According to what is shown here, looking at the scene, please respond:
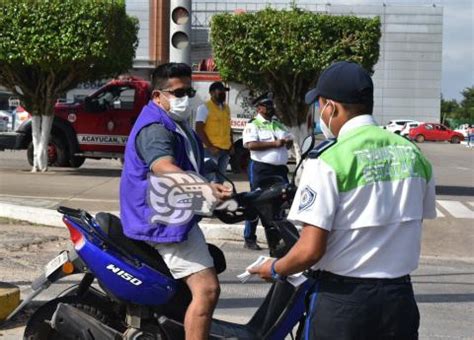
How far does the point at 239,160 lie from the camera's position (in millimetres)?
18969

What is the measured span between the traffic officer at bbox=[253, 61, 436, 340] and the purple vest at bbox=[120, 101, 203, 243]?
0.99m

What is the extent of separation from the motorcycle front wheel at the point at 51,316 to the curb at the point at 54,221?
5667 millimetres

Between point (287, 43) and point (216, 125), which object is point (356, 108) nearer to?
point (216, 125)

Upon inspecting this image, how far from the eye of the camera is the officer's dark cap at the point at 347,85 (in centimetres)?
303

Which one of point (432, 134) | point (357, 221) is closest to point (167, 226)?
point (357, 221)

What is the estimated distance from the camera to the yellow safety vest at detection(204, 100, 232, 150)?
10.5m

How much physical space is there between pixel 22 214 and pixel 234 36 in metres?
6.61

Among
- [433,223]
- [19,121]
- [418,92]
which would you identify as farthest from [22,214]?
[418,92]

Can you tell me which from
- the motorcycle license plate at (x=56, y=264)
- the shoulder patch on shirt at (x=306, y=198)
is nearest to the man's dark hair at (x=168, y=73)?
the motorcycle license plate at (x=56, y=264)

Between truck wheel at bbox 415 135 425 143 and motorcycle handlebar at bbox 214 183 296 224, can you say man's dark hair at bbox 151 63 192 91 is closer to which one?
motorcycle handlebar at bbox 214 183 296 224

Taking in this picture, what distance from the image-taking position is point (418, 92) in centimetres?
7494

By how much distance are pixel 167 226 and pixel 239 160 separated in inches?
593

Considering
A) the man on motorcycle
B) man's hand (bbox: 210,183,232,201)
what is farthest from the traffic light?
man's hand (bbox: 210,183,232,201)

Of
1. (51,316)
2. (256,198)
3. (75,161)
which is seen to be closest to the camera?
(256,198)
